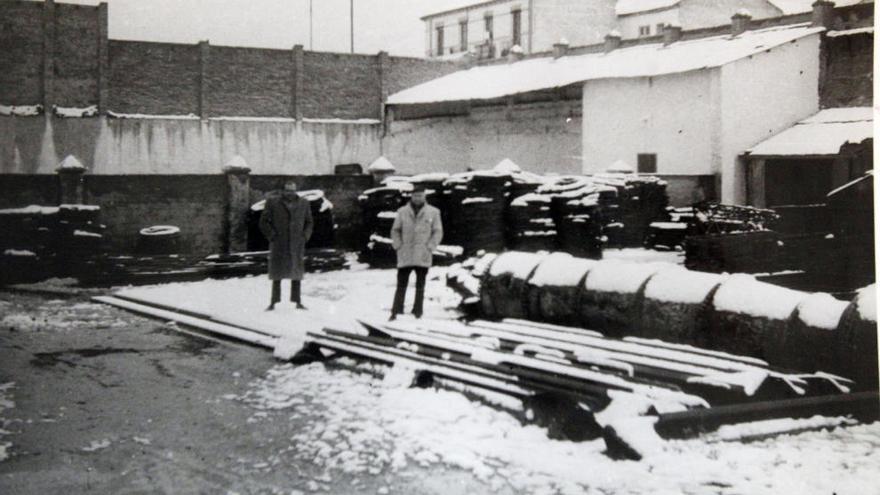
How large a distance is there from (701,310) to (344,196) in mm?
10390

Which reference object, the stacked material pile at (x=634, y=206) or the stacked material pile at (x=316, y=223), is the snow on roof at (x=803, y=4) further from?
the stacked material pile at (x=316, y=223)

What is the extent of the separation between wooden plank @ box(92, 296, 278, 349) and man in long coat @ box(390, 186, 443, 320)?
150cm

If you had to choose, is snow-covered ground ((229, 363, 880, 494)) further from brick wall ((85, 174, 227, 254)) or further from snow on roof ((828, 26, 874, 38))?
brick wall ((85, 174, 227, 254))

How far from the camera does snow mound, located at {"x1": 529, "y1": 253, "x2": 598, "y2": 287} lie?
6.77 metres

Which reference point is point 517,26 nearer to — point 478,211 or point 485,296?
point 478,211

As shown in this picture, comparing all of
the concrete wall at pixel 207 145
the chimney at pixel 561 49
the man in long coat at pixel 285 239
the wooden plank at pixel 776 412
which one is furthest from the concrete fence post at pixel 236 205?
the chimney at pixel 561 49

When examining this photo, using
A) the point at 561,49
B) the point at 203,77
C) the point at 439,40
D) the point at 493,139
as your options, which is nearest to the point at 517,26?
the point at 439,40

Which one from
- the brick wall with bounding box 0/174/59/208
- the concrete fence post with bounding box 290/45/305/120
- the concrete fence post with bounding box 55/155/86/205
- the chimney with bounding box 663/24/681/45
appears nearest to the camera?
the brick wall with bounding box 0/174/59/208

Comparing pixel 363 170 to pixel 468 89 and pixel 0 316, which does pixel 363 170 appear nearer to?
pixel 468 89

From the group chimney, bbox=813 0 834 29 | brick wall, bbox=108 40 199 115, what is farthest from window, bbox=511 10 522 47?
chimney, bbox=813 0 834 29

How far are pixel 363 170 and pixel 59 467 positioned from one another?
24840 millimetres

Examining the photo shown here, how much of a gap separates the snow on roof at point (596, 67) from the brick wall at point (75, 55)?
1064 cm

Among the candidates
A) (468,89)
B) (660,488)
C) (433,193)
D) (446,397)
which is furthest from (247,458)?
(468,89)

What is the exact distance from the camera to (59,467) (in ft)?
13.7
